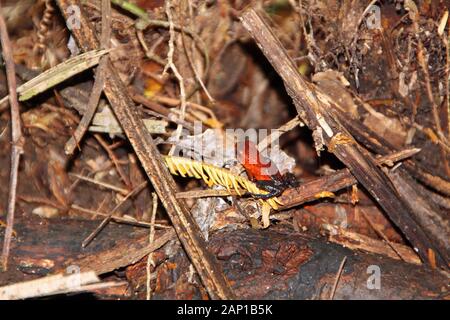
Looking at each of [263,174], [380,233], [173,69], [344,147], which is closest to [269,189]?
[263,174]

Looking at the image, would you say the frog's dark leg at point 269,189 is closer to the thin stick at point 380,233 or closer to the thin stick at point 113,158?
the thin stick at point 380,233

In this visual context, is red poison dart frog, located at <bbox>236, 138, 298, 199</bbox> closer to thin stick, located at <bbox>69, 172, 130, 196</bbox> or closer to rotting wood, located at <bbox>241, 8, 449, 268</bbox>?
rotting wood, located at <bbox>241, 8, 449, 268</bbox>

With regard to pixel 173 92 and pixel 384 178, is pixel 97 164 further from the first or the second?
pixel 384 178

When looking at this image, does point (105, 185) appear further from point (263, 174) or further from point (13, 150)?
point (263, 174)

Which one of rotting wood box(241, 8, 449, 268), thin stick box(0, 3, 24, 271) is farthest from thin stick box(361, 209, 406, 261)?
thin stick box(0, 3, 24, 271)

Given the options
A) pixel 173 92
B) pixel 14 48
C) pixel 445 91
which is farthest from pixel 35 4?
pixel 445 91
